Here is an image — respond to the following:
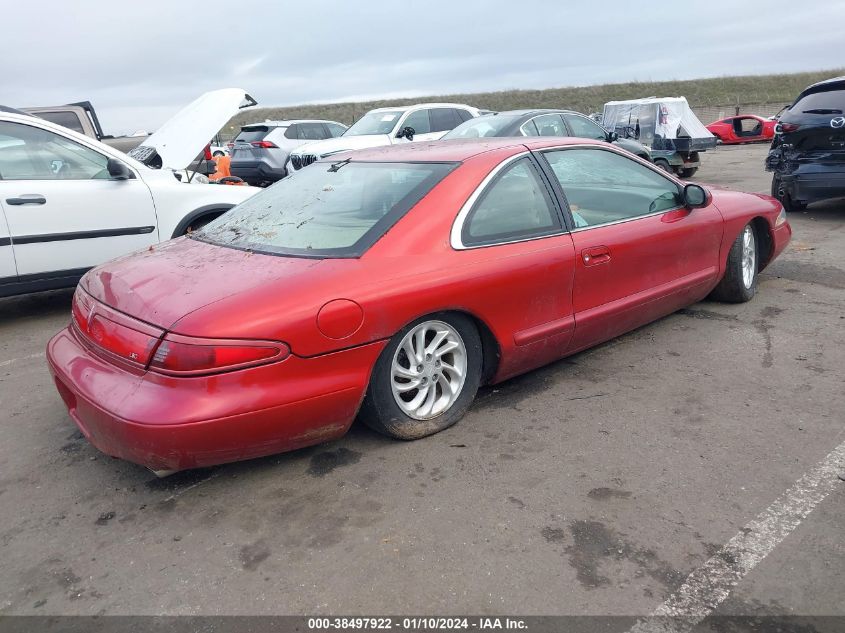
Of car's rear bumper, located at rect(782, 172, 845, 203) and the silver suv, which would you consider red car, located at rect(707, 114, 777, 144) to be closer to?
the silver suv

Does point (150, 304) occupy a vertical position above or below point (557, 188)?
below

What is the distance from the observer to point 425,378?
3.31m

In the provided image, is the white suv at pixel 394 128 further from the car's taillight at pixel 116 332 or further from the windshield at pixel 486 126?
the car's taillight at pixel 116 332

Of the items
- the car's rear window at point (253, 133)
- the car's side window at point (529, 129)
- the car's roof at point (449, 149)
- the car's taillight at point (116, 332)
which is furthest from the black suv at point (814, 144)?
the car's rear window at point (253, 133)

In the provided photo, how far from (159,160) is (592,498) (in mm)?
5478

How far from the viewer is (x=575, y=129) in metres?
10.7

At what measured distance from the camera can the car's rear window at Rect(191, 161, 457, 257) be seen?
10.8 ft

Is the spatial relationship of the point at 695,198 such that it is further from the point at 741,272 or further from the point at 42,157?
the point at 42,157

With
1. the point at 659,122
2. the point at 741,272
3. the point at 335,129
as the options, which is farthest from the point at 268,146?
the point at 741,272

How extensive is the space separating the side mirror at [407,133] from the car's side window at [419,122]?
0.28 m

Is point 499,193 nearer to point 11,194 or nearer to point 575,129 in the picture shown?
point 11,194

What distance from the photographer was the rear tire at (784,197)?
9041mm

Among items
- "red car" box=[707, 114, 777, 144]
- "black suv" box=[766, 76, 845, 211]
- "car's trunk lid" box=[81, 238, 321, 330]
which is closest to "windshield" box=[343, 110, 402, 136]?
"black suv" box=[766, 76, 845, 211]

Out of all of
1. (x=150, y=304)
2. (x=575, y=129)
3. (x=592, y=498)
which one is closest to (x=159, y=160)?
(x=150, y=304)
